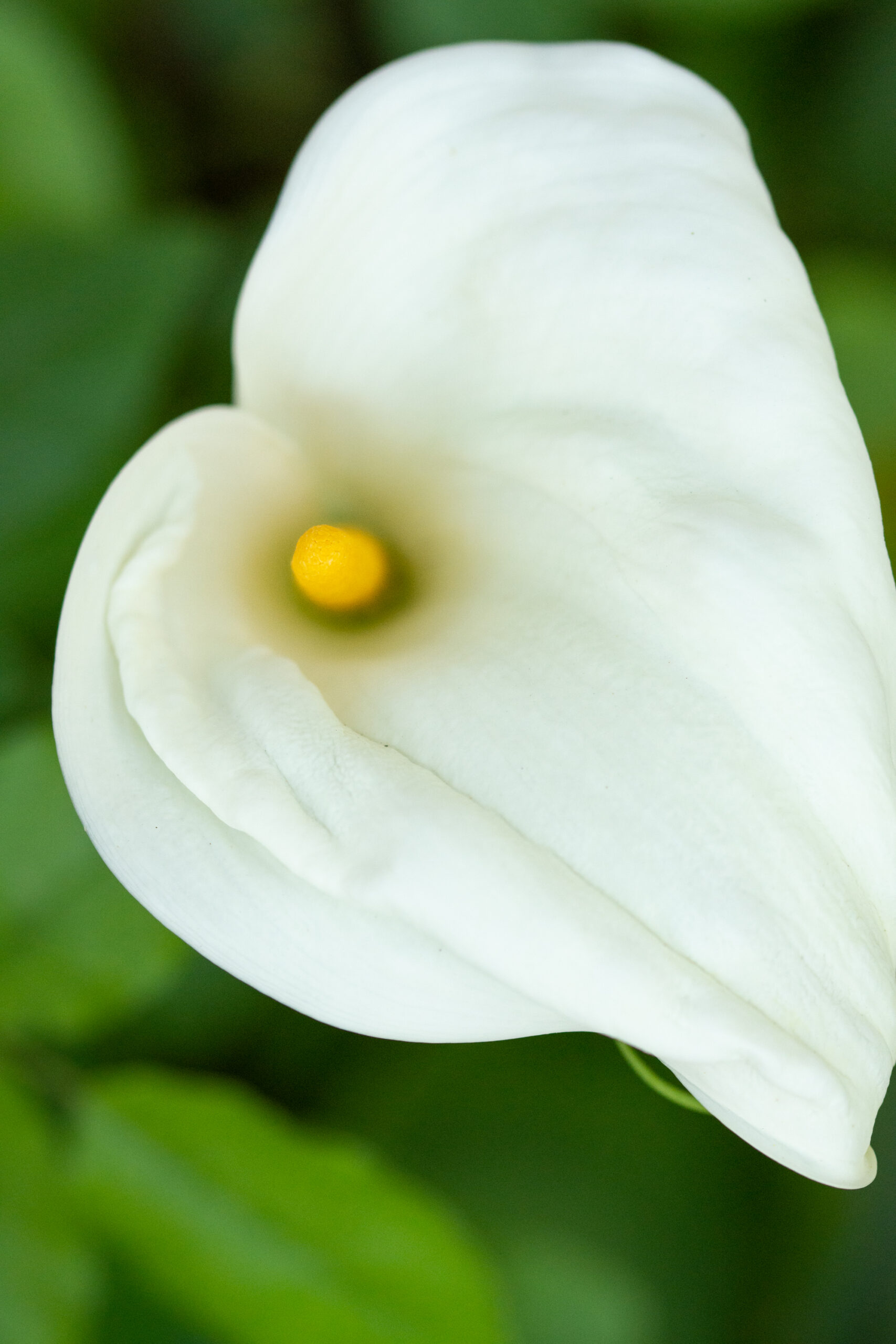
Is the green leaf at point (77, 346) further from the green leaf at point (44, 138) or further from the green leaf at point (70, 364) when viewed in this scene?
the green leaf at point (44, 138)

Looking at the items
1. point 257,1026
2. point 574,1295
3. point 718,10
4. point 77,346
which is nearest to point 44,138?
point 77,346

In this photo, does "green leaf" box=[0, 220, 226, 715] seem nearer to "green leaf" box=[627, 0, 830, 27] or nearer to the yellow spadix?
the yellow spadix

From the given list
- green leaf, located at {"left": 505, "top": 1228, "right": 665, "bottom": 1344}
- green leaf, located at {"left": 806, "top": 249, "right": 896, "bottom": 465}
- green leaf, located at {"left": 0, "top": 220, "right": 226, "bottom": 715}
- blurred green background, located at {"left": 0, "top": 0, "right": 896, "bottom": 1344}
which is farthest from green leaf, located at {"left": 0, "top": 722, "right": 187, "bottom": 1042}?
green leaf, located at {"left": 806, "top": 249, "right": 896, "bottom": 465}

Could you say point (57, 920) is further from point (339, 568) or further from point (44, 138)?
point (44, 138)

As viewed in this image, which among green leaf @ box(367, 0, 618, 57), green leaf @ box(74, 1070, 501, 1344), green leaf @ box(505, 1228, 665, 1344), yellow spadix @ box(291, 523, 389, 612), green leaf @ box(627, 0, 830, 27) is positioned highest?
green leaf @ box(367, 0, 618, 57)

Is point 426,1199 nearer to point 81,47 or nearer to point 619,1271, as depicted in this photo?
point 619,1271

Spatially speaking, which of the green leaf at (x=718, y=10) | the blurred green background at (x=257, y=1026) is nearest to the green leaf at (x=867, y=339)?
the blurred green background at (x=257, y=1026)
